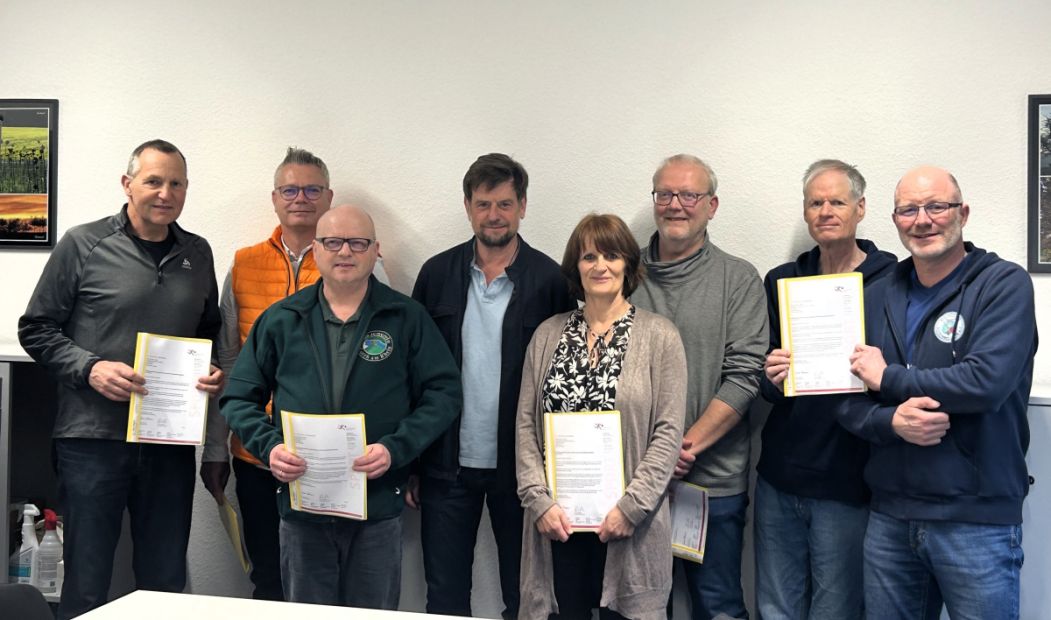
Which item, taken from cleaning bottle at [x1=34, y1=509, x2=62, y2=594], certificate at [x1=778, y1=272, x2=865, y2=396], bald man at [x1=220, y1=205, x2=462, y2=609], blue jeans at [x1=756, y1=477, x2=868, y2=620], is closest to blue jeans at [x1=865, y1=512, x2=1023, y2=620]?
blue jeans at [x1=756, y1=477, x2=868, y2=620]

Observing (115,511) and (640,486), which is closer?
(640,486)

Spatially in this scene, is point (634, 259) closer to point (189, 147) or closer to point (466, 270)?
point (466, 270)

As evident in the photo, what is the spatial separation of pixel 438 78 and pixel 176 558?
6.71ft

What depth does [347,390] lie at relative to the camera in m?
2.55

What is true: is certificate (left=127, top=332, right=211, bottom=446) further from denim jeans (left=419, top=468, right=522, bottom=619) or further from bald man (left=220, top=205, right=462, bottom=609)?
denim jeans (left=419, top=468, right=522, bottom=619)

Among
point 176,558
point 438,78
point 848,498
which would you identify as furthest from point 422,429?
point 438,78

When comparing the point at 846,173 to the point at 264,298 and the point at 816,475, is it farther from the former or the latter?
the point at 264,298

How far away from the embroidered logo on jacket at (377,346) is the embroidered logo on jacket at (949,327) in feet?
5.15

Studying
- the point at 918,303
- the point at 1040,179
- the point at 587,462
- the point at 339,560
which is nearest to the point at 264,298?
the point at 339,560

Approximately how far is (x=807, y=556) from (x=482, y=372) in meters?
1.22

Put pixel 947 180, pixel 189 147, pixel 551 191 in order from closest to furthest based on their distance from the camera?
pixel 947 180, pixel 551 191, pixel 189 147

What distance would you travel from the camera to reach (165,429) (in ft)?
9.15

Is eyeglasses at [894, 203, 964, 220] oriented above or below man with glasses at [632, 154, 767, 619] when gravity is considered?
above

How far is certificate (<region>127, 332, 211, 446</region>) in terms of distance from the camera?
276cm
